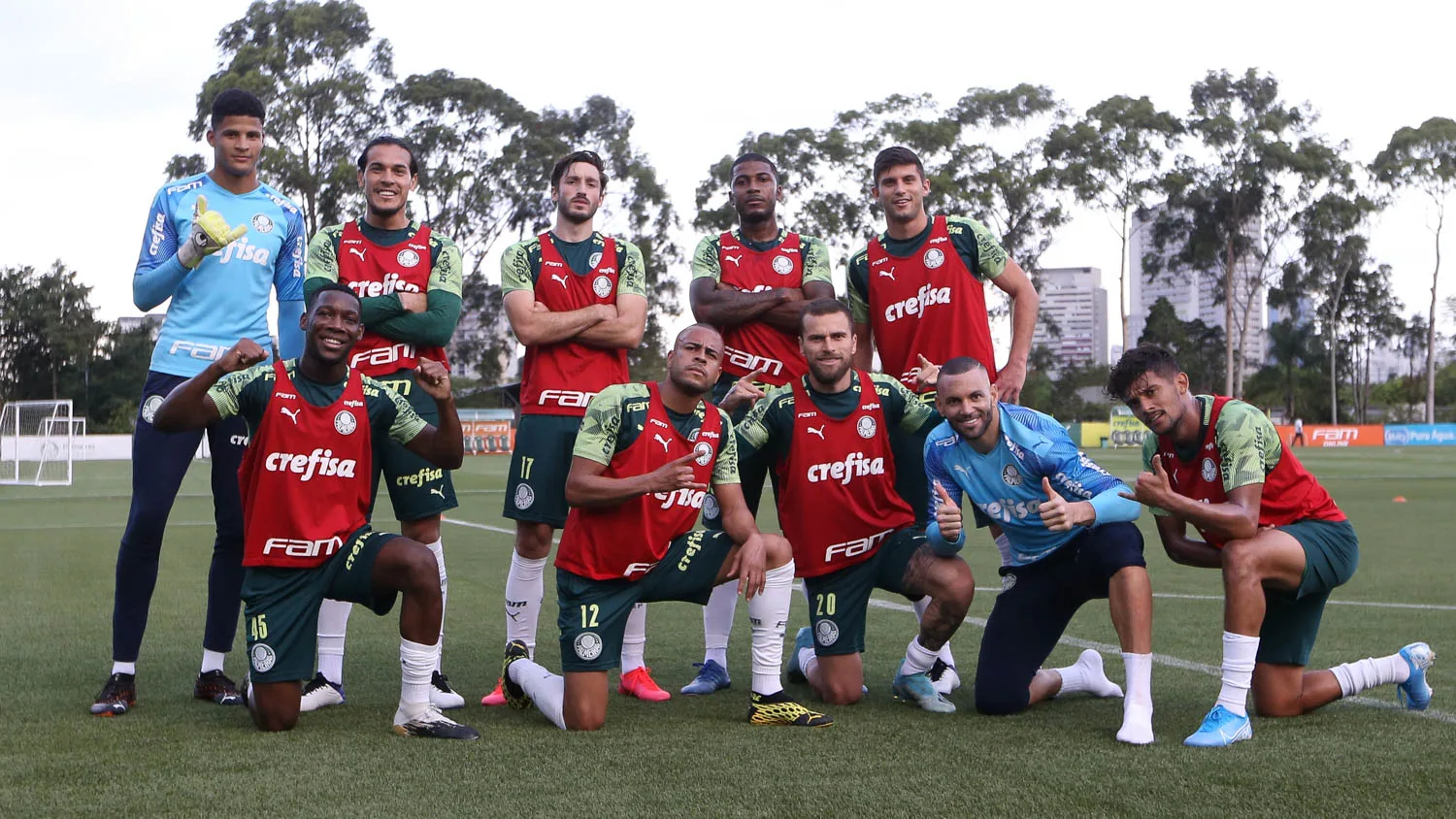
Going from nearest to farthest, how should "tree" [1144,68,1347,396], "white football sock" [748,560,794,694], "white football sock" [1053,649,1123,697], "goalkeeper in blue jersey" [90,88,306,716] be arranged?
"white football sock" [748,560,794,694] → "goalkeeper in blue jersey" [90,88,306,716] → "white football sock" [1053,649,1123,697] → "tree" [1144,68,1347,396]

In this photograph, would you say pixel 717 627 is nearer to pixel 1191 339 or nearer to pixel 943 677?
pixel 943 677

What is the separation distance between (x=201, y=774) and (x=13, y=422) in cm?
3369

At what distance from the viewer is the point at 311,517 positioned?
5.10 metres

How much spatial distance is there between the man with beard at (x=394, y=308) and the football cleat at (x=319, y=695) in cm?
1

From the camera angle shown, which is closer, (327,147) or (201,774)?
(201,774)

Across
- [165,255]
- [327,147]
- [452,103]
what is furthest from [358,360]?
[452,103]

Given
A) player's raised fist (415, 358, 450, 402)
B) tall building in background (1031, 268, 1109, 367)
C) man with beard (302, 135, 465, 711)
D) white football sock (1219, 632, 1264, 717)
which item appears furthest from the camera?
tall building in background (1031, 268, 1109, 367)

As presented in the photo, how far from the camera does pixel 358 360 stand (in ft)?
19.1

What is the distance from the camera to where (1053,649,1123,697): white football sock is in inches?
221

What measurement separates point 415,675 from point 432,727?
22 centimetres

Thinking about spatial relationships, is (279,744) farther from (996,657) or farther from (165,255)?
(996,657)

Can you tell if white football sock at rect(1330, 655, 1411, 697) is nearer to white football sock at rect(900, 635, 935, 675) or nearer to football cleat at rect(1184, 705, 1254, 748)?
football cleat at rect(1184, 705, 1254, 748)

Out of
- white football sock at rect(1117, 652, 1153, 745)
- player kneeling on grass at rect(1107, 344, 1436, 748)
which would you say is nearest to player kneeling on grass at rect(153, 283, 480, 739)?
white football sock at rect(1117, 652, 1153, 745)

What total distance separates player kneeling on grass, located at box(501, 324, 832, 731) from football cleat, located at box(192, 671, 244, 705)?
1.19m
